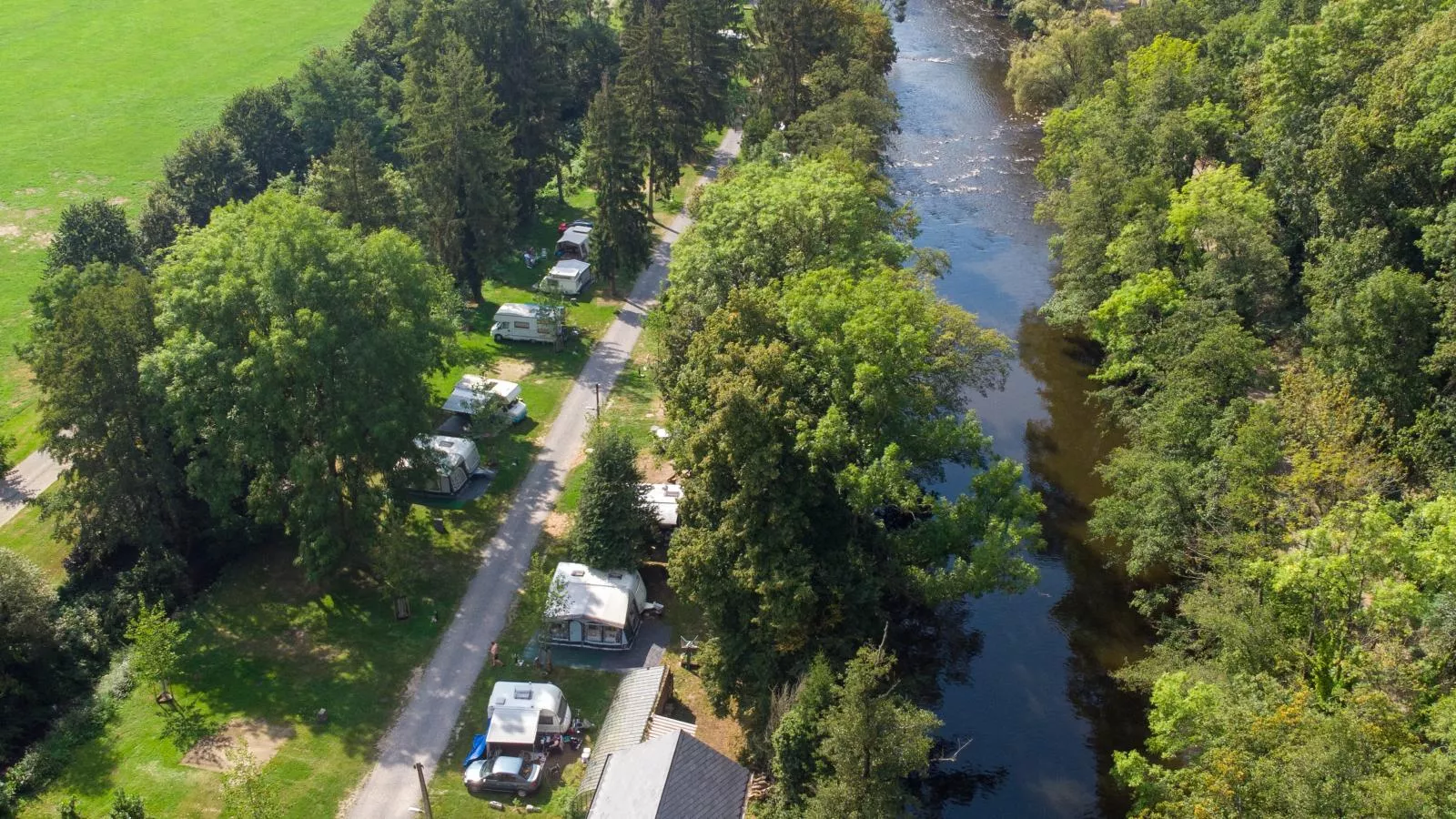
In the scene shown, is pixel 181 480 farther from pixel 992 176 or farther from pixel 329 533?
pixel 992 176

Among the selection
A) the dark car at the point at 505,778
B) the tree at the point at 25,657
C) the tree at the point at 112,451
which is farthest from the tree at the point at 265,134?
the dark car at the point at 505,778

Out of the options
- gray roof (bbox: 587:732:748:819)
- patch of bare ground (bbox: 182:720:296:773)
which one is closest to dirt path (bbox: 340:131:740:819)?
patch of bare ground (bbox: 182:720:296:773)

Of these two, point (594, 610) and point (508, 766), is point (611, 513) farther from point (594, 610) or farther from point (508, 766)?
point (508, 766)

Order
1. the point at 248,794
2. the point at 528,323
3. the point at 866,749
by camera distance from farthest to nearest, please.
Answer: the point at 528,323
the point at 248,794
the point at 866,749

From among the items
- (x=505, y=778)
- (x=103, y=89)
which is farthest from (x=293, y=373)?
(x=103, y=89)

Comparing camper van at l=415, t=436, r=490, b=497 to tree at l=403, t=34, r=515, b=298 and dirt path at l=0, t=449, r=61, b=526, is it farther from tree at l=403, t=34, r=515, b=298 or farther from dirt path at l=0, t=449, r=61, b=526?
tree at l=403, t=34, r=515, b=298
